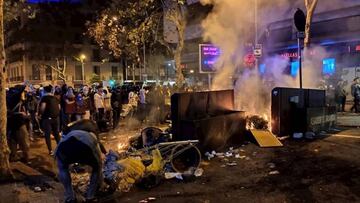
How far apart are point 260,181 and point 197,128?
2131 millimetres

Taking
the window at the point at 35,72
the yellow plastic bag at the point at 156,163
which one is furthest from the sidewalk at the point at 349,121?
the window at the point at 35,72

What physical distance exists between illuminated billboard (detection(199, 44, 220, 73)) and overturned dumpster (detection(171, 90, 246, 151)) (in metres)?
3.08

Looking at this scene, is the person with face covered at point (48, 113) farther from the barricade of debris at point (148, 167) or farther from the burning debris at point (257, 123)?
the burning debris at point (257, 123)

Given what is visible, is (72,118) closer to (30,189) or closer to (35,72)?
(30,189)

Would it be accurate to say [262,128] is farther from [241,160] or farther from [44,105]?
[44,105]

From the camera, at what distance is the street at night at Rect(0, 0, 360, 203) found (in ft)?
19.7

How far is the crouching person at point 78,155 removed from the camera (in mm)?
5484

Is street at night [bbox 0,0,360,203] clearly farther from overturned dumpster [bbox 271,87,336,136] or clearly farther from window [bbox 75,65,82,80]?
window [bbox 75,65,82,80]

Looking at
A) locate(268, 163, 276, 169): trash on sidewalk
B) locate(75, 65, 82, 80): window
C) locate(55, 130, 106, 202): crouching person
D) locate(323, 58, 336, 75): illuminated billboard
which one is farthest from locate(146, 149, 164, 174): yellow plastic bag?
locate(75, 65, 82, 80): window

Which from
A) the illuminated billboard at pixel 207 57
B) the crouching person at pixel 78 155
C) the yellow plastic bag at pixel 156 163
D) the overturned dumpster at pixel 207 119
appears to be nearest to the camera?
the crouching person at pixel 78 155

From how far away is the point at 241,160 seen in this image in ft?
27.1

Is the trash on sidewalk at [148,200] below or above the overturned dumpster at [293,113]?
below

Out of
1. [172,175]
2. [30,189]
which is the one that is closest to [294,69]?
[172,175]

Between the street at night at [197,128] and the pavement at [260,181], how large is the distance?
0.02 meters
